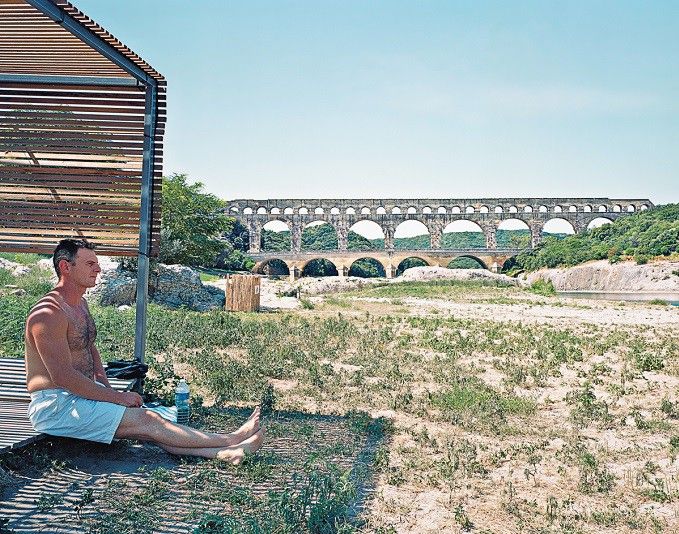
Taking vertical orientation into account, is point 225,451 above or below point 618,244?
below

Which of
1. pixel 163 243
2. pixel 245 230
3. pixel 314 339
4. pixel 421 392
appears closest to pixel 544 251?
pixel 245 230

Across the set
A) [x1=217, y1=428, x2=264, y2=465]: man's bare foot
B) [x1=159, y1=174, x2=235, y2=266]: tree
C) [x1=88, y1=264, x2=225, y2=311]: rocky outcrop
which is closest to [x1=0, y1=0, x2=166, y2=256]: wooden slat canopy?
[x1=217, y1=428, x2=264, y2=465]: man's bare foot

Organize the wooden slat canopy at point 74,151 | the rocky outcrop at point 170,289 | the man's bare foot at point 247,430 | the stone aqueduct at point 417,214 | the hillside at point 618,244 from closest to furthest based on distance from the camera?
1. the man's bare foot at point 247,430
2. the wooden slat canopy at point 74,151
3. the rocky outcrop at point 170,289
4. the hillside at point 618,244
5. the stone aqueduct at point 417,214

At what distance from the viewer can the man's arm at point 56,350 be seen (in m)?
4.37

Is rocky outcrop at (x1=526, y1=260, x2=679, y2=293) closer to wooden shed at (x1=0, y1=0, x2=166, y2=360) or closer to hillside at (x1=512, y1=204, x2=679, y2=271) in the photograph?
hillside at (x1=512, y1=204, x2=679, y2=271)

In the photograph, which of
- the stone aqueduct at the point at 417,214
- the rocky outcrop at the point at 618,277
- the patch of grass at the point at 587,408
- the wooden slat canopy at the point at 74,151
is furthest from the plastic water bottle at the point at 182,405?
the stone aqueduct at the point at 417,214

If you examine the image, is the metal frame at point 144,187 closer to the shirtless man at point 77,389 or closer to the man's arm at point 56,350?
the shirtless man at point 77,389

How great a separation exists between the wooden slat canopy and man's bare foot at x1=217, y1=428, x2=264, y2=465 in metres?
2.25

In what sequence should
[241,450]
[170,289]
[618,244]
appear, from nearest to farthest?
1. [241,450]
2. [170,289]
3. [618,244]

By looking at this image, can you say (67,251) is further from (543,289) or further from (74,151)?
(543,289)

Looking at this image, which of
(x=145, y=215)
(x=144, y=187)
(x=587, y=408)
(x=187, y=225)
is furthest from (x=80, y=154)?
(x=187, y=225)

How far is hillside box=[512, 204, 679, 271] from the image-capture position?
42422 mm

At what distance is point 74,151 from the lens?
21.6 ft

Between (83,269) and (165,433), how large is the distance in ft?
4.02
